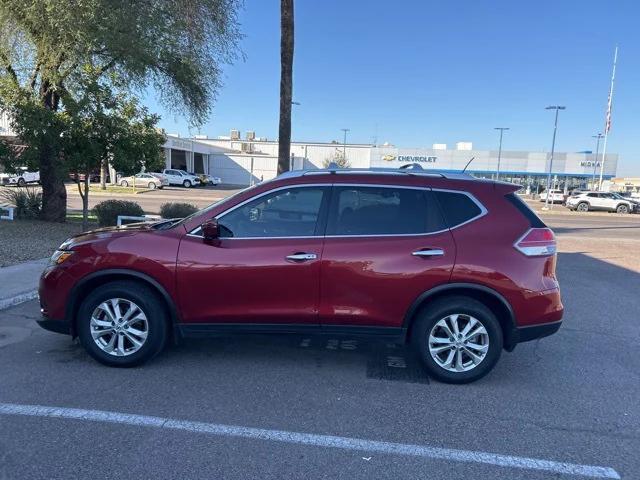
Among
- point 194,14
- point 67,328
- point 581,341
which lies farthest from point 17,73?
point 581,341

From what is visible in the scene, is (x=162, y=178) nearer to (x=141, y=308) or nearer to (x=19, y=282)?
(x=19, y=282)

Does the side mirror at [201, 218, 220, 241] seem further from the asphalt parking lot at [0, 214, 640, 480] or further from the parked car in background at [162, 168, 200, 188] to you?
the parked car in background at [162, 168, 200, 188]

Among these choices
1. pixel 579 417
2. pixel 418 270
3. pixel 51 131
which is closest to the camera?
pixel 579 417

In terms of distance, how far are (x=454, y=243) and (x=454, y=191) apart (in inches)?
19.6

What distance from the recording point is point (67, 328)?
14.2 ft

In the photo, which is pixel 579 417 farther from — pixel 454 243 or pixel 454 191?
pixel 454 191

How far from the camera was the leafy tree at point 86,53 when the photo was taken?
10.2 meters

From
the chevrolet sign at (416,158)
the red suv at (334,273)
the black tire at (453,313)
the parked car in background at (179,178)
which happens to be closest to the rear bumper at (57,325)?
the red suv at (334,273)

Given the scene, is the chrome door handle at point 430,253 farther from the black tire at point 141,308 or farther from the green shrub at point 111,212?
the green shrub at point 111,212

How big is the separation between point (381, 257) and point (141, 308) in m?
2.17

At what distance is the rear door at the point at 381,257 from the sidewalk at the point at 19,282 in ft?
14.9

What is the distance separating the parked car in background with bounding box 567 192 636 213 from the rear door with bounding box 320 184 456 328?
39.0 meters

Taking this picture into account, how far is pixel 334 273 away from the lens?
4062 mm

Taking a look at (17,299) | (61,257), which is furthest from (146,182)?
(61,257)
